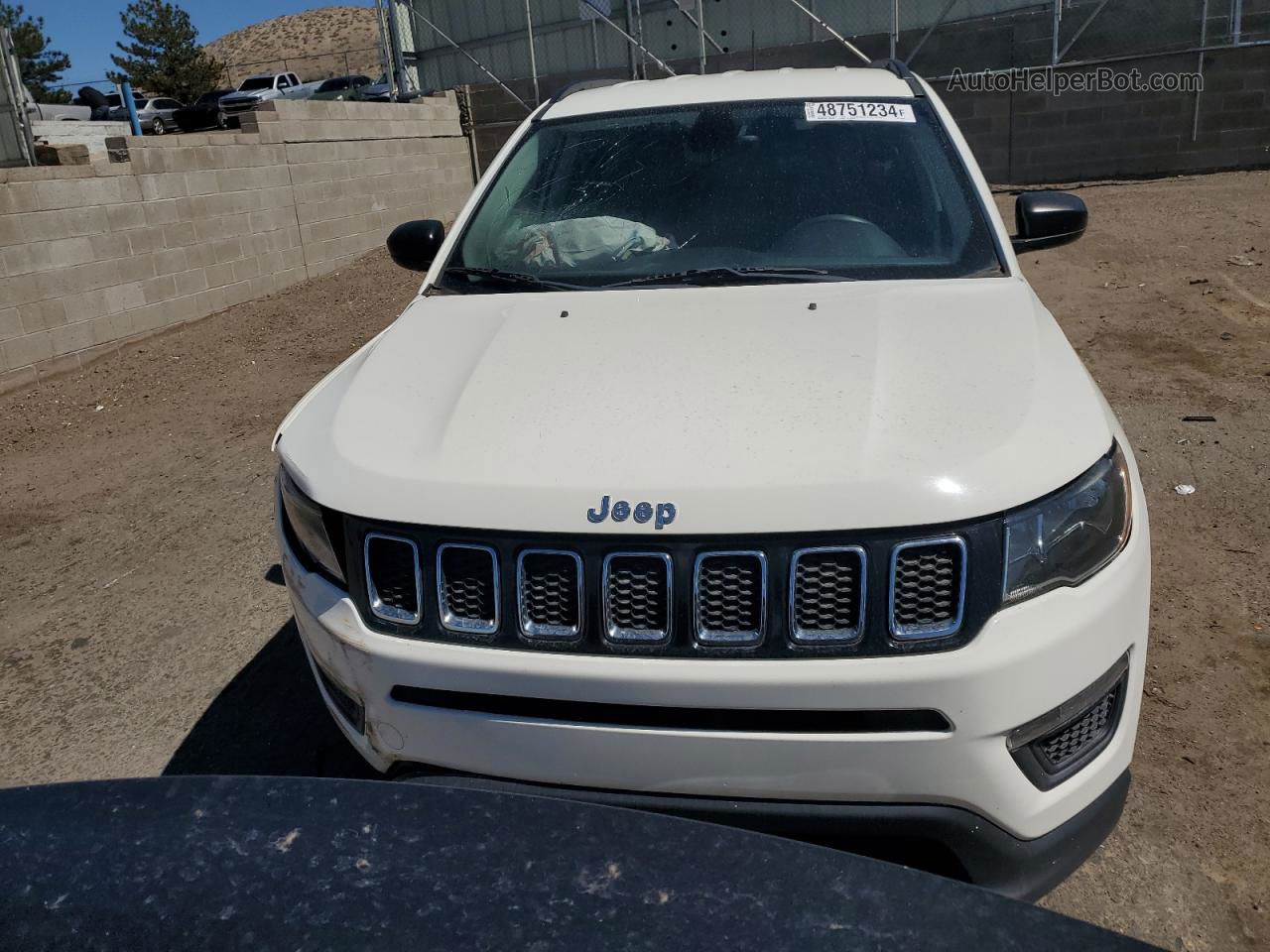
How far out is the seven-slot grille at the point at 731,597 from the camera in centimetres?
193

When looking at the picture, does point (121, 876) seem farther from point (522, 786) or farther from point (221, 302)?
point (221, 302)

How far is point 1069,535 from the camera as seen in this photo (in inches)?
79.8

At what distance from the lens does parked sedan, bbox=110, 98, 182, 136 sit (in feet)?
85.3

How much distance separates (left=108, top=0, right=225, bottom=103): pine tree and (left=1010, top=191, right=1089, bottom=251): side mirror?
47452 millimetres

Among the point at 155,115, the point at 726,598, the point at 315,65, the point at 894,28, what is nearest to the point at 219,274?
the point at 726,598

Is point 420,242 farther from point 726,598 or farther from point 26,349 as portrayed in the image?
point 26,349

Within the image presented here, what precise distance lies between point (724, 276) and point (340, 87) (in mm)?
32419

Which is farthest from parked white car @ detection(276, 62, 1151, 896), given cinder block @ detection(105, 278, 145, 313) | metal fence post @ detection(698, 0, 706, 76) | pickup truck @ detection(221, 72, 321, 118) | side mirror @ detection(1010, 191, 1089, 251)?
pickup truck @ detection(221, 72, 321, 118)

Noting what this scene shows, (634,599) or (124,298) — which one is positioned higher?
(634,599)

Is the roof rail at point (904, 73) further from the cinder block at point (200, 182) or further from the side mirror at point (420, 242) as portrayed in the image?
the cinder block at point (200, 182)

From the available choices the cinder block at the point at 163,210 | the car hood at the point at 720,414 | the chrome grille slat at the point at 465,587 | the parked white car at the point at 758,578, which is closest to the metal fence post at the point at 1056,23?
the cinder block at the point at 163,210

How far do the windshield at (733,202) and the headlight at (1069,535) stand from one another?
1.04 m

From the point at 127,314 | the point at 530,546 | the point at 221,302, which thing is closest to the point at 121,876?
the point at 530,546

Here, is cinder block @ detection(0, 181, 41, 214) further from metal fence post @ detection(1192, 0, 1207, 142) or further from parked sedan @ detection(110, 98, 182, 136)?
parked sedan @ detection(110, 98, 182, 136)
